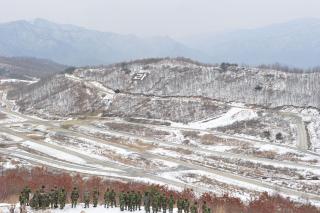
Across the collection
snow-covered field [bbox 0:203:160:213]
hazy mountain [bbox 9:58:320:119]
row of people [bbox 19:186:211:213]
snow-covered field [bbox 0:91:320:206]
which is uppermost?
hazy mountain [bbox 9:58:320:119]

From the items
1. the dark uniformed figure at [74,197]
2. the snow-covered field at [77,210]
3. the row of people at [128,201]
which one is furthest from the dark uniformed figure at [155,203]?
the dark uniformed figure at [74,197]

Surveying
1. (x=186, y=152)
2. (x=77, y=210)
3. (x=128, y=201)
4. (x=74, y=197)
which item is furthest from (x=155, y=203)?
(x=186, y=152)

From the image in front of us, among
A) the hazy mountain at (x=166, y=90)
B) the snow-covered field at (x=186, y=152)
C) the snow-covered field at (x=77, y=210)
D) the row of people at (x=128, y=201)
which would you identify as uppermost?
the hazy mountain at (x=166, y=90)

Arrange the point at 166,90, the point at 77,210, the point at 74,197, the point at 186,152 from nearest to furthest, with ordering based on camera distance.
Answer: the point at 77,210 < the point at 74,197 < the point at 186,152 < the point at 166,90

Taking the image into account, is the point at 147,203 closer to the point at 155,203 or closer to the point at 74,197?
the point at 155,203

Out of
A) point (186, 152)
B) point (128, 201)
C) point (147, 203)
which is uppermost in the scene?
point (128, 201)

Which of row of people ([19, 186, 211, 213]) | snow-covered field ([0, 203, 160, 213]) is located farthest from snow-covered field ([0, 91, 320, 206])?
snow-covered field ([0, 203, 160, 213])

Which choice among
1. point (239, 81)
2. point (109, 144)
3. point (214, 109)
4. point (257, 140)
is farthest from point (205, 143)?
point (239, 81)

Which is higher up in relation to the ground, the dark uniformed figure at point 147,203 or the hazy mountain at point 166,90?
the hazy mountain at point 166,90

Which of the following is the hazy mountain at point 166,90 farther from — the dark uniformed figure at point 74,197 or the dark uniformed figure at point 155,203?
the dark uniformed figure at point 155,203

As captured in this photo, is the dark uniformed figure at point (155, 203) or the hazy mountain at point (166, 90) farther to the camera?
the hazy mountain at point (166, 90)

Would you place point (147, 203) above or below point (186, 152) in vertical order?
above

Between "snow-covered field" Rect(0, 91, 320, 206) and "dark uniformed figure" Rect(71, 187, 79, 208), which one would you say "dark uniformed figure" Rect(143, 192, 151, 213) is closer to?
"dark uniformed figure" Rect(71, 187, 79, 208)
